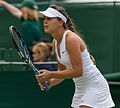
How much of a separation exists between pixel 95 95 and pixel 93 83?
4.4 inches

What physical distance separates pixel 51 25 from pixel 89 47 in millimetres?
4216

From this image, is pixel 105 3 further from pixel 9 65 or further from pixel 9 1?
pixel 9 65

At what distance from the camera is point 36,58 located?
28.3 ft

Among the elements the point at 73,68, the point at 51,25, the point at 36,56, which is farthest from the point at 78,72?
the point at 36,56

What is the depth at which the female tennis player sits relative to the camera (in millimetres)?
5457

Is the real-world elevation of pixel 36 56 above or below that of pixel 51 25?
below

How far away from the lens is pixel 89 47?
9711 millimetres

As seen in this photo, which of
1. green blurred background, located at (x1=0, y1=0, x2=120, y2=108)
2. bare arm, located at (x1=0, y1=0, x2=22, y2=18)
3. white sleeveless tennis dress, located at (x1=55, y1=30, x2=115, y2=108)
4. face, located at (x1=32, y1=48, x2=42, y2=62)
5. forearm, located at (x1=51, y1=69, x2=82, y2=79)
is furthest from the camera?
bare arm, located at (x1=0, y1=0, x2=22, y2=18)

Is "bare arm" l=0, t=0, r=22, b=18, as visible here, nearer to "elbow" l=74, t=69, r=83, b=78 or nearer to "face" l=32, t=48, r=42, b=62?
"face" l=32, t=48, r=42, b=62

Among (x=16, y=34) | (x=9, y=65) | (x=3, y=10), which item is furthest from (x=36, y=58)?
(x=16, y=34)

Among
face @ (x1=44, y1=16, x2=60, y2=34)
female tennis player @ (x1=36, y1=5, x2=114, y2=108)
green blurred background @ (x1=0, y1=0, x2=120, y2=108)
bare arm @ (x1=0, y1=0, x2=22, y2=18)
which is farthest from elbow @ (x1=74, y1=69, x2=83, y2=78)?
bare arm @ (x1=0, y1=0, x2=22, y2=18)

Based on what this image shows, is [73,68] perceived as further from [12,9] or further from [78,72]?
[12,9]

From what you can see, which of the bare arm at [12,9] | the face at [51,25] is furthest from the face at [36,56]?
the face at [51,25]

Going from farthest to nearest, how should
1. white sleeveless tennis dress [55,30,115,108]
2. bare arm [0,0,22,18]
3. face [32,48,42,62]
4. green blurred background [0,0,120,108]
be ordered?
1. bare arm [0,0,22,18]
2. face [32,48,42,62]
3. green blurred background [0,0,120,108]
4. white sleeveless tennis dress [55,30,115,108]
